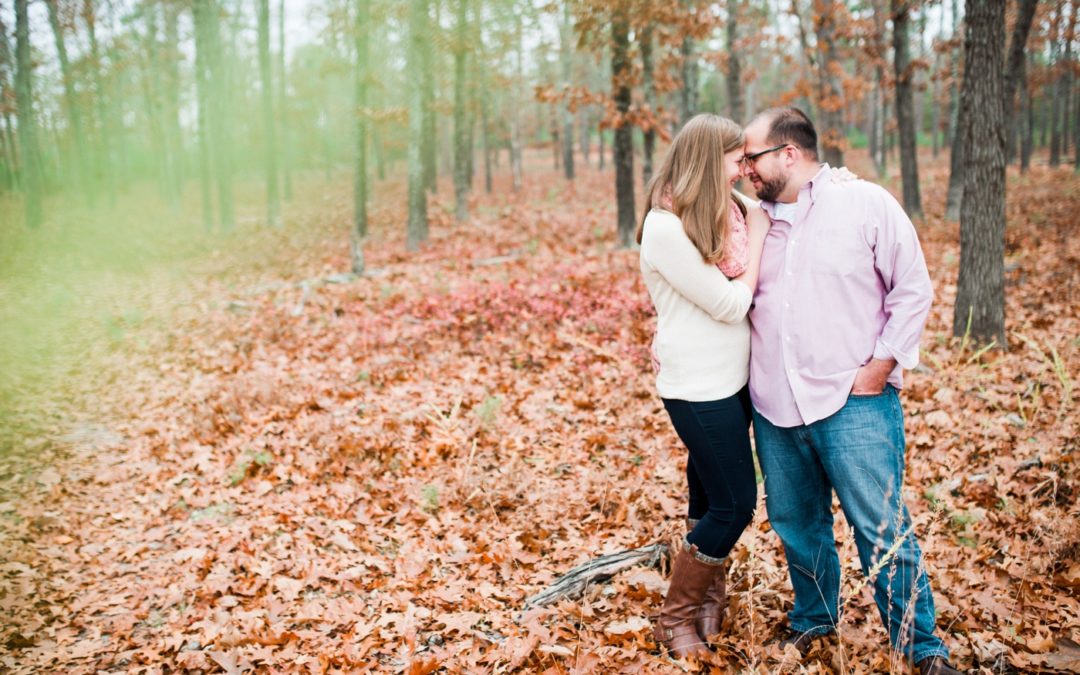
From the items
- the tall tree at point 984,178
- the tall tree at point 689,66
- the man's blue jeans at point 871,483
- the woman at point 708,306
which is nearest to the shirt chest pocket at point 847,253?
the woman at point 708,306

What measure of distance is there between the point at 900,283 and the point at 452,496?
150 inches

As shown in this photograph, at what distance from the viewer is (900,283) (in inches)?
111

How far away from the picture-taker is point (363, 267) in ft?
44.1

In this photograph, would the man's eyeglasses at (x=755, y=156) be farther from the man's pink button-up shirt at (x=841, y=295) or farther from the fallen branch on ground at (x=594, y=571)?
the fallen branch on ground at (x=594, y=571)

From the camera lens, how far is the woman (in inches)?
117

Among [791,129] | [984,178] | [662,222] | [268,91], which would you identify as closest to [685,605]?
[662,222]

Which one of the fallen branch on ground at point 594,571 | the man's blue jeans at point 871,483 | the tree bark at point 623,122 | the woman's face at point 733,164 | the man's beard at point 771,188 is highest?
the tree bark at point 623,122

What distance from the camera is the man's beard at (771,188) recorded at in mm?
3059

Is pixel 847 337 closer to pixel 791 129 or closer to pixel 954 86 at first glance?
pixel 791 129

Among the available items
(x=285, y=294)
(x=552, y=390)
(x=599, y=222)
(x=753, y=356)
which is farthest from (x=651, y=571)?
(x=599, y=222)

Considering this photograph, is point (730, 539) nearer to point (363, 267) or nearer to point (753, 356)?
point (753, 356)

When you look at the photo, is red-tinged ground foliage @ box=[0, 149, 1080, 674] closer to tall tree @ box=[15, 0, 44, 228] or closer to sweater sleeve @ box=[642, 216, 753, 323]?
sweater sleeve @ box=[642, 216, 753, 323]

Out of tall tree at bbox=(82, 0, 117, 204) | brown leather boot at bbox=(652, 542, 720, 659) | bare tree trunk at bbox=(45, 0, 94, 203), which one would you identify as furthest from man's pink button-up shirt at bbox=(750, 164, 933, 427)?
bare tree trunk at bbox=(45, 0, 94, 203)

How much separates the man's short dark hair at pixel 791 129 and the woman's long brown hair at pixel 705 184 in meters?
0.16
